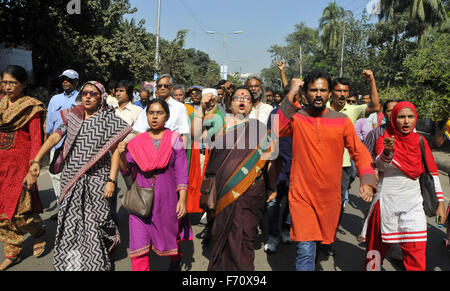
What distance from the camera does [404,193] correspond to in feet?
11.2

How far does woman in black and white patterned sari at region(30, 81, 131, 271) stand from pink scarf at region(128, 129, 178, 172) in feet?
0.71

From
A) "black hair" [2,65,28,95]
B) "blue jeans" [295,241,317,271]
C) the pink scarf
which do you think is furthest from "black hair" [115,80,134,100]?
"blue jeans" [295,241,317,271]

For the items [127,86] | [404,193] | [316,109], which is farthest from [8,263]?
[404,193]

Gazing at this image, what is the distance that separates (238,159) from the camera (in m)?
3.18

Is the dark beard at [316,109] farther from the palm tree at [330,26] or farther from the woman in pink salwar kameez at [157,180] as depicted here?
the palm tree at [330,26]

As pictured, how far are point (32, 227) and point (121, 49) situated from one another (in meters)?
13.8

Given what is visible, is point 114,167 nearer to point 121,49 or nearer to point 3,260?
point 3,260

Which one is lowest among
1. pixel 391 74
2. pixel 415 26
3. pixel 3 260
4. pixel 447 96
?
pixel 3 260

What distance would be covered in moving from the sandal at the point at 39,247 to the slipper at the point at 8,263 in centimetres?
19

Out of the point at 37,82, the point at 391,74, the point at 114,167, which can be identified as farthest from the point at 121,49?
the point at 391,74

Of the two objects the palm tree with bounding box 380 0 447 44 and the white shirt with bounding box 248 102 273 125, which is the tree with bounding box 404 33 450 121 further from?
the palm tree with bounding box 380 0 447 44

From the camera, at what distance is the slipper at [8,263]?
12.1 ft

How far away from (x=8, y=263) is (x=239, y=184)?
8.32 feet

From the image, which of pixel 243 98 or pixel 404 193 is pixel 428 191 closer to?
pixel 404 193
